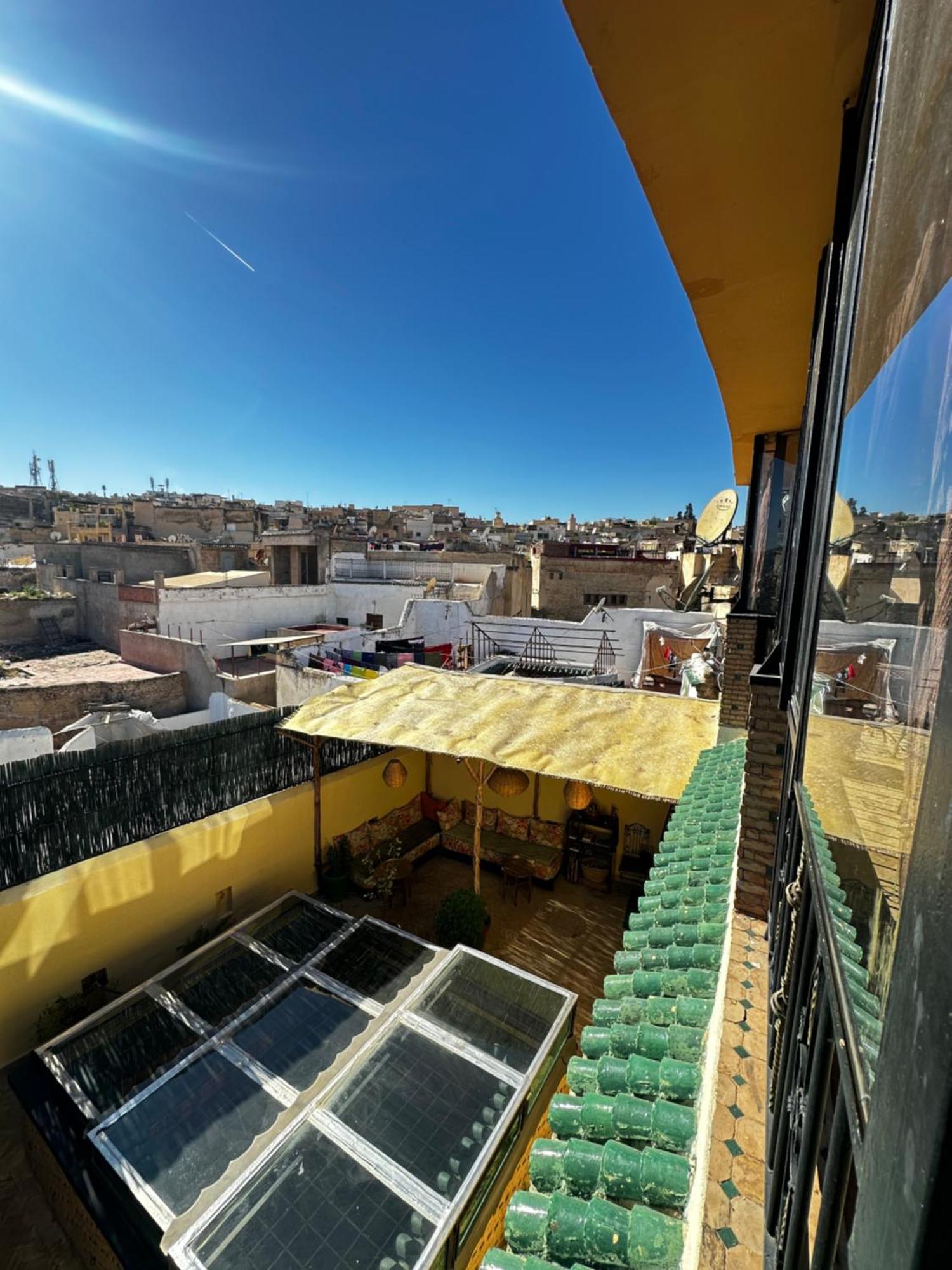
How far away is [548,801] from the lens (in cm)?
979

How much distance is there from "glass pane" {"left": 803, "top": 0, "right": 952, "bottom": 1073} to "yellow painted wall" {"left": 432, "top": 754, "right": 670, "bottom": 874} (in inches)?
306

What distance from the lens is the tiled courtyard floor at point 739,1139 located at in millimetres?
1420

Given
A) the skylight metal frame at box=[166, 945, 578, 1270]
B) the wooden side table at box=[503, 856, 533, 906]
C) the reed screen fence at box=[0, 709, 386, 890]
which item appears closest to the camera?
the skylight metal frame at box=[166, 945, 578, 1270]

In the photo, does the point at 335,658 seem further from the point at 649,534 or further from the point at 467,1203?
the point at 649,534

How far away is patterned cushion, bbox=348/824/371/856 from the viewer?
30.4 ft

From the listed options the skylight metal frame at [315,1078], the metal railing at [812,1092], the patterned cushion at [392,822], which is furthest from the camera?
the patterned cushion at [392,822]

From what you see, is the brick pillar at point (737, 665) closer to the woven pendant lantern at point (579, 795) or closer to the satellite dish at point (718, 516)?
the woven pendant lantern at point (579, 795)

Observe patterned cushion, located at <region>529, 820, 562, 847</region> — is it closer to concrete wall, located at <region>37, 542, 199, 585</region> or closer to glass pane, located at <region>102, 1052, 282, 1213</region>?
glass pane, located at <region>102, 1052, 282, 1213</region>

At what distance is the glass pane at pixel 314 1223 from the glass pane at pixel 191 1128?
0.51 meters

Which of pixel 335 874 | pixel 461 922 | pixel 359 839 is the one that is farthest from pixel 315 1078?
pixel 359 839

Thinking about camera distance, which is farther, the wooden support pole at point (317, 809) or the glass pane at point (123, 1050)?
the wooden support pole at point (317, 809)

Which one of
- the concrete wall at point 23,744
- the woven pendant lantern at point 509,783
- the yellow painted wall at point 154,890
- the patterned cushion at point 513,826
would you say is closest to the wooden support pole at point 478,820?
the woven pendant lantern at point 509,783

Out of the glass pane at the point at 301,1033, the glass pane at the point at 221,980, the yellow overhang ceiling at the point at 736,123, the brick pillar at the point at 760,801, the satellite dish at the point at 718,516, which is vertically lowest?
the glass pane at the point at 221,980

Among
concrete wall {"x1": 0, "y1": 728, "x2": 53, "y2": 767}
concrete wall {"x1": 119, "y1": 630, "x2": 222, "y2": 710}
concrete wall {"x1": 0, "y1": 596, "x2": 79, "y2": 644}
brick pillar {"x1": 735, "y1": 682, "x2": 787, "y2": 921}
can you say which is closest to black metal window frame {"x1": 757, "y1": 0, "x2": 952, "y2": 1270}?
brick pillar {"x1": 735, "y1": 682, "x2": 787, "y2": 921}
